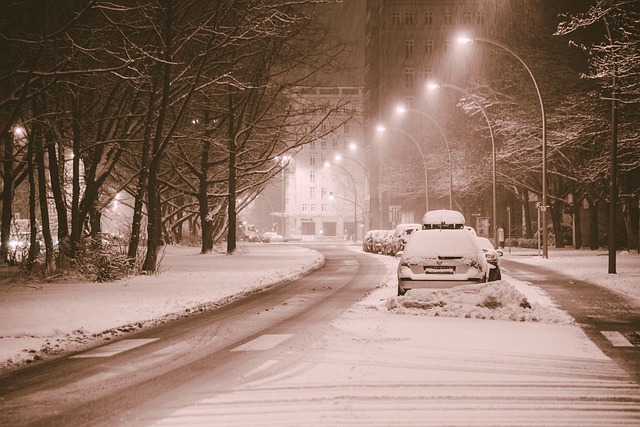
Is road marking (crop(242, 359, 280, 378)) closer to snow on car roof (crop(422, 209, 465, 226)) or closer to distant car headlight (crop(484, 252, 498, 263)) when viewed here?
distant car headlight (crop(484, 252, 498, 263))

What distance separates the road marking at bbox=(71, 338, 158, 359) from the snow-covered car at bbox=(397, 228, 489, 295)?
6.19 metres

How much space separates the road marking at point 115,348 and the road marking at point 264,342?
1546 millimetres

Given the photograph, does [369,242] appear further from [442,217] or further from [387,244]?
[442,217]

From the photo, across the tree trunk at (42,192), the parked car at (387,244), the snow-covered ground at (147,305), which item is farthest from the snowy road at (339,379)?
the parked car at (387,244)

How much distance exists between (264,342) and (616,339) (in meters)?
4.94

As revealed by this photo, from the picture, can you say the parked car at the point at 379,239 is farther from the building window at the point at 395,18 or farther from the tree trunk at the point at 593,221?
the building window at the point at 395,18

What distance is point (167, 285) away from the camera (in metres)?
22.8

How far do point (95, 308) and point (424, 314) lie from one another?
6.18m

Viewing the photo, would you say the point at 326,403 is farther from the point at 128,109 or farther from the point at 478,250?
the point at 128,109

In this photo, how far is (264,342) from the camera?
11.7 m

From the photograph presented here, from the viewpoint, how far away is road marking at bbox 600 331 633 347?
1166cm

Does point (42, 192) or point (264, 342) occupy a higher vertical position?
point (42, 192)

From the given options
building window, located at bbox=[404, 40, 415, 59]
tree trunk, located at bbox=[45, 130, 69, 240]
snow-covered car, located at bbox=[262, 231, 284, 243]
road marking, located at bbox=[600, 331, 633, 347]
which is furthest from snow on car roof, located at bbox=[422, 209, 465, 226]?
building window, located at bbox=[404, 40, 415, 59]

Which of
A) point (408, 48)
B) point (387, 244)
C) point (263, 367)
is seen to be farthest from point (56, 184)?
point (408, 48)
